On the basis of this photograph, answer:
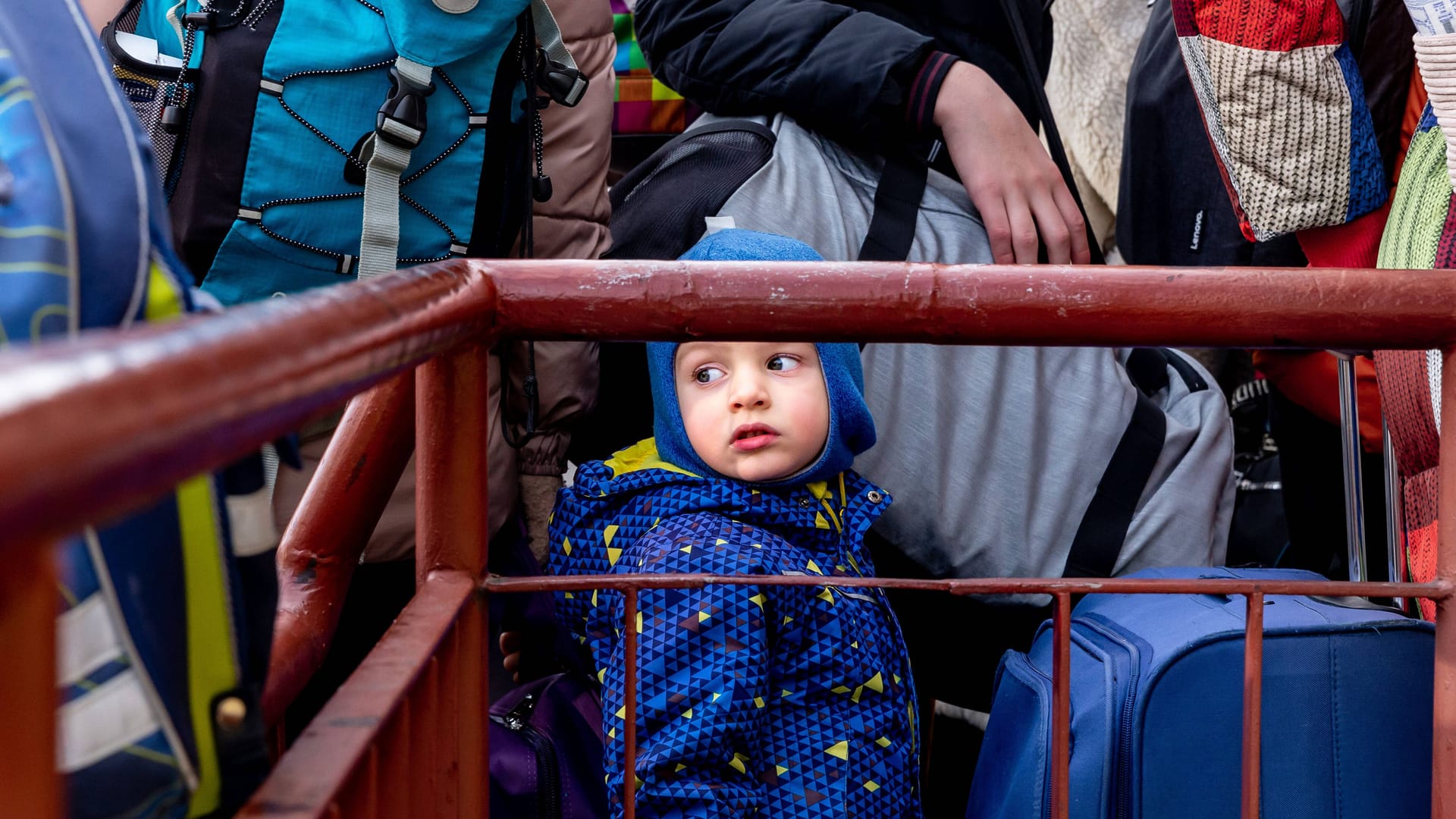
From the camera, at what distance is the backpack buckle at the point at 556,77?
1.40m

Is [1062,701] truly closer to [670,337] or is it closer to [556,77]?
[670,337]

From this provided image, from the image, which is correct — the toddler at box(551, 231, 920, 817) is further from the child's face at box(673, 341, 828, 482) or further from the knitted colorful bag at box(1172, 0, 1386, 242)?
the knitted colorful bag at box(1172, 0, 1386, 242)

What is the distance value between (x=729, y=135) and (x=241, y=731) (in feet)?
4.20

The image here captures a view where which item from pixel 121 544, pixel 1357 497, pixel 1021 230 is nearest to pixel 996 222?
pixel 1021 230

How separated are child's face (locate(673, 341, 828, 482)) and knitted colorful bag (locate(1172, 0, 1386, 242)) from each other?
57 cm

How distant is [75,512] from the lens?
289 millimetres

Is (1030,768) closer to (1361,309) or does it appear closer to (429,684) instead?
(1361,309)

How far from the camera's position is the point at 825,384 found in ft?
4.89

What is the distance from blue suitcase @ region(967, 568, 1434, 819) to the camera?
1050 mm

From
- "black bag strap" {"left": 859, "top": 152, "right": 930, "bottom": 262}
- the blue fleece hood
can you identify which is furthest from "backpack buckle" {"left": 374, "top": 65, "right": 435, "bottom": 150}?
"black bag strap" {"left": 859, "top": 152, "right": 930, "bottom": 262}

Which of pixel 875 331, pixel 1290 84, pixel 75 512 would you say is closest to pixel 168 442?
pixel 75 512

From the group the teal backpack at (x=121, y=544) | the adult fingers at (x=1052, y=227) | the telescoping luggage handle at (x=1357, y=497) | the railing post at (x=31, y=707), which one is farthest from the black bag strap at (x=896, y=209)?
the railing post at (x=31, y=707)

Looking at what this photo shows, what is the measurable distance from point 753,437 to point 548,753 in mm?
424

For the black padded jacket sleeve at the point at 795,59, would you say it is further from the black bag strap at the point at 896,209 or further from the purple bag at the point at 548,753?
the purple bag at the point at 548,753
